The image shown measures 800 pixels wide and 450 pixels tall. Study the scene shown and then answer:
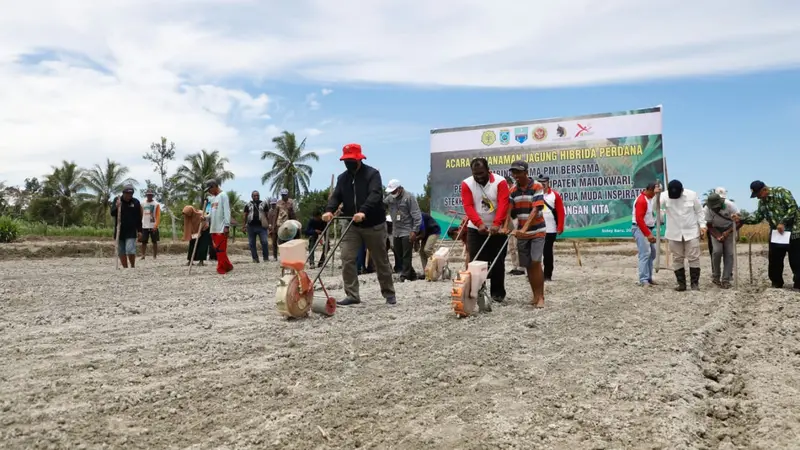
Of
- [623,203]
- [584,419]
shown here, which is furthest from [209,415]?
[623,203]

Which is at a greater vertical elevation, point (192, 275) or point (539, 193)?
point (539, 193)

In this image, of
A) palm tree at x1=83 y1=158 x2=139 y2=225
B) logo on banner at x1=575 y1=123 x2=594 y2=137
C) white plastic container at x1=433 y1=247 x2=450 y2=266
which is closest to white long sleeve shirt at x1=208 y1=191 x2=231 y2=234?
white plastic container at x1=433 y1=247 x2=450 y2=266

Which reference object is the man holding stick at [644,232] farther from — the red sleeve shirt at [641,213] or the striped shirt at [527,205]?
the striped shirt at [527,205]

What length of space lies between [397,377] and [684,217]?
667cm

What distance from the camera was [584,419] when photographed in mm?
3336

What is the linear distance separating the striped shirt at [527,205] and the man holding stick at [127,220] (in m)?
7.60

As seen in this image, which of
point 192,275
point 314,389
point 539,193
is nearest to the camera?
point 314,389

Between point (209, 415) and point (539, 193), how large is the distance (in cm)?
467

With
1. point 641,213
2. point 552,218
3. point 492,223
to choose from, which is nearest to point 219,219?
point 552,218

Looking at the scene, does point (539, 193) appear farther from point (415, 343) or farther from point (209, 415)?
Result: point (209, 415)

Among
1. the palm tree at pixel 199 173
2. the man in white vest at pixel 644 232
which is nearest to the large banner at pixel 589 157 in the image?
the man in white vest at pixel 644 232

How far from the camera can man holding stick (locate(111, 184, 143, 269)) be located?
470 inches

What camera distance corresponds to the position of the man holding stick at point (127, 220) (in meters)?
11.9

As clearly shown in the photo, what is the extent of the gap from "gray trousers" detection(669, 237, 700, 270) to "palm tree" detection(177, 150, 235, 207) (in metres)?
40.2
